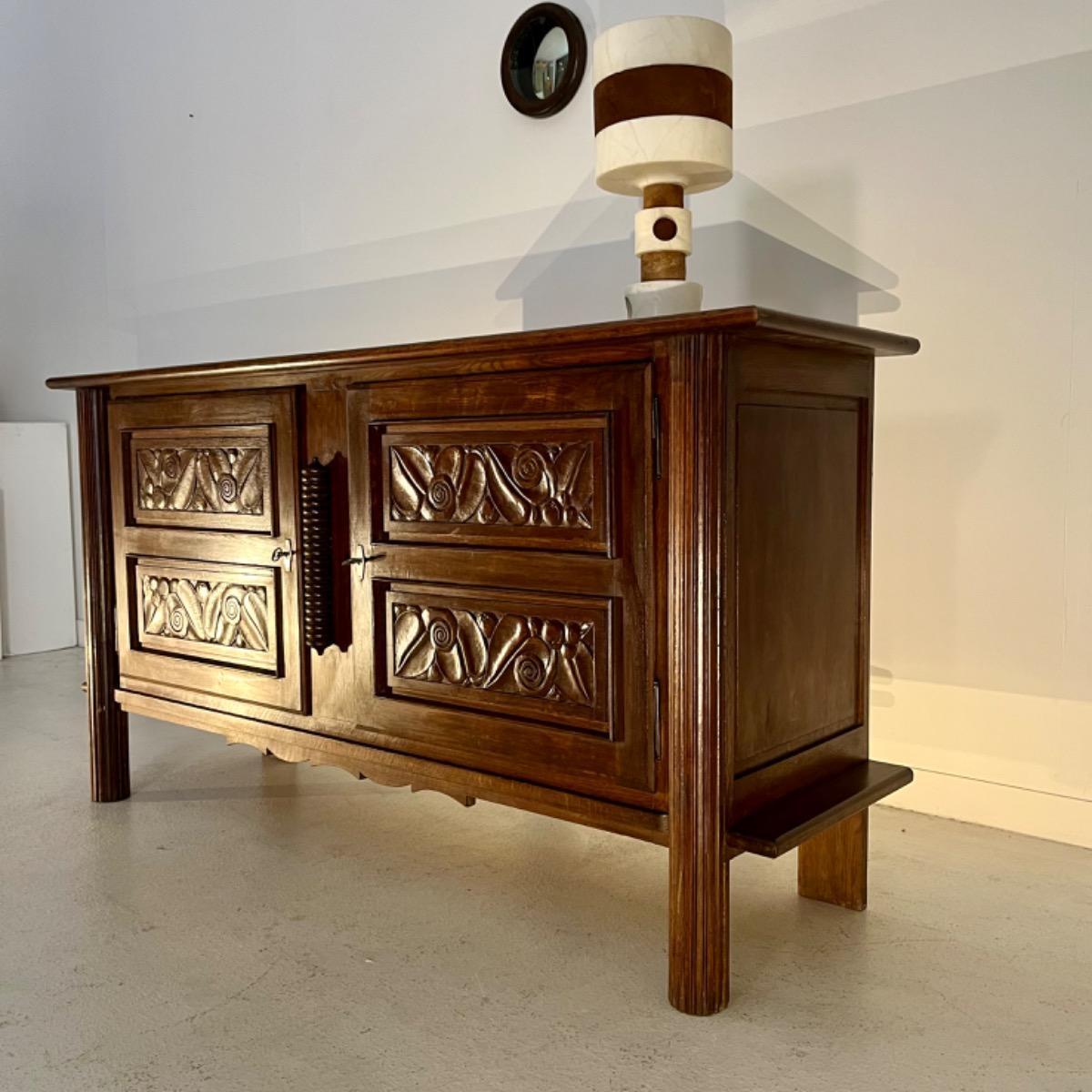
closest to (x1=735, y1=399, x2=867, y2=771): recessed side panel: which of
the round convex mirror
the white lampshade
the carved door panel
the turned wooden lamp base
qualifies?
the turned wooden lamp base

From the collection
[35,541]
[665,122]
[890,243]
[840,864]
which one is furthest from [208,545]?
[35,541]

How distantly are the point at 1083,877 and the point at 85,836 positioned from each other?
189 centimetres

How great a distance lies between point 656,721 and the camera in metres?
1.58

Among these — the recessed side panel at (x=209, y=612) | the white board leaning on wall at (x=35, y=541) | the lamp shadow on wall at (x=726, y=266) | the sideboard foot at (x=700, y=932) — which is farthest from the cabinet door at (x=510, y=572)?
the white board leaning on wall at (x=35, y=541)

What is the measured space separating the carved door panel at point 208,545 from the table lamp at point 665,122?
704mm

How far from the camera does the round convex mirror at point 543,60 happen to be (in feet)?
9.41

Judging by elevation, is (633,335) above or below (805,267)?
below

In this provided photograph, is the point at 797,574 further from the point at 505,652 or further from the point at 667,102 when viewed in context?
the point at 667,102

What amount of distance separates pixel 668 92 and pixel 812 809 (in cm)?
120

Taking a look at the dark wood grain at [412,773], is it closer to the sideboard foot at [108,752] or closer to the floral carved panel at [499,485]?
the sideboard foot at [108,752]

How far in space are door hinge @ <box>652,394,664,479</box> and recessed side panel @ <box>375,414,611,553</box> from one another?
0.07 m

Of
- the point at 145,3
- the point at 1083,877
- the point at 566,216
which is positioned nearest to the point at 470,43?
the point at 566,216

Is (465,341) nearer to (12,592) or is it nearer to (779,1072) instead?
(779,1072)

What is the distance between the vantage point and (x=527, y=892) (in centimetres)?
197
